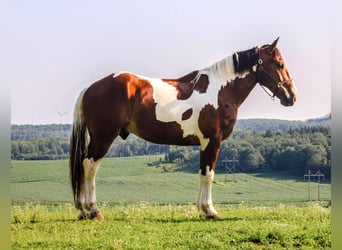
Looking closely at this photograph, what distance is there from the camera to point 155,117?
236 inches

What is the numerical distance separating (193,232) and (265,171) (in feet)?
4.92

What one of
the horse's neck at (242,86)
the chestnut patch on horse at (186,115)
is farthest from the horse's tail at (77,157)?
the horse's neck at (242,86)

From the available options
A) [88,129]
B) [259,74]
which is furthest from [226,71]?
[88,129]

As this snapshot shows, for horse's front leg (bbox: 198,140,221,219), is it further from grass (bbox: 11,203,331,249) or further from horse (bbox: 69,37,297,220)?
grass (bbox: 11,203,331,249)

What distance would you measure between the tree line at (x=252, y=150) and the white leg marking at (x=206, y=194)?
440 mm

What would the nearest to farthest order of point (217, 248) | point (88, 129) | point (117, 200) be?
point (217, 248)
point (88, 129)
point (117, 200)

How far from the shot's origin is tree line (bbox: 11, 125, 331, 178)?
6.47 m

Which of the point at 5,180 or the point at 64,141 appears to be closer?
the point at 5,180

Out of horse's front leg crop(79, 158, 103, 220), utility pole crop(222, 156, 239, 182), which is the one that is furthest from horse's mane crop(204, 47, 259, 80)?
horse's front leg crop(79, 158, 103, 220)

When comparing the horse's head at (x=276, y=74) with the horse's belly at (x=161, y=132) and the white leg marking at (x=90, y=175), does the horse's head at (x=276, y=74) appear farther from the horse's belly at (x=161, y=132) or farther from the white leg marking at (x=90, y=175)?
the white leg marking at (x=90, y=175)

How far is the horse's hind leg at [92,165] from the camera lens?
233 inches

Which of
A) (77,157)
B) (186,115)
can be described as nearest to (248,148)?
(186,115)

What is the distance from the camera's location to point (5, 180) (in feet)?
19.0

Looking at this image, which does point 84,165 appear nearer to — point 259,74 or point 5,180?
point 5,180
